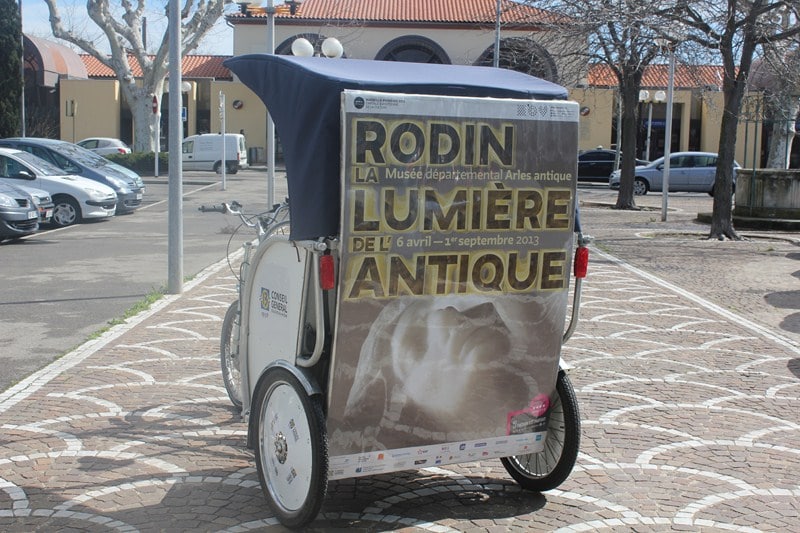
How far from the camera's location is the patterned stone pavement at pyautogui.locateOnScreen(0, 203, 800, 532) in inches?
190

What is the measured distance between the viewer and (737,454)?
19.6 ft

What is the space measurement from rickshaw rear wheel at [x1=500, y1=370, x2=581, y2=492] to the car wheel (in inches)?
651

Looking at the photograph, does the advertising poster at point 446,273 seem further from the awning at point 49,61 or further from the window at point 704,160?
the awning at point 49,61

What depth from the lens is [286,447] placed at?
15.0ft

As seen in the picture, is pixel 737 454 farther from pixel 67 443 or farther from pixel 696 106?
pixel 696 106

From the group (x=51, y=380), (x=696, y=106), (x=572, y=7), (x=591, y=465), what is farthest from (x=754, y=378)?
(x=696, y=106)

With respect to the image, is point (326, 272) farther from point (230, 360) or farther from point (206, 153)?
point (206, 153)

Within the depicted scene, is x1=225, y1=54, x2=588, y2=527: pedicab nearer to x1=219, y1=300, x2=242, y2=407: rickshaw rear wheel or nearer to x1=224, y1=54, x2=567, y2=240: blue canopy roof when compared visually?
x1=224, y1=54, x2=567, y2=240: blue canopy roof

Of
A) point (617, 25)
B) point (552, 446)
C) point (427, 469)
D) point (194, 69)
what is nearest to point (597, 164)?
point (617, 25)

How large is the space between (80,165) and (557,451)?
19.2 meters

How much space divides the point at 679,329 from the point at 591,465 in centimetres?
469

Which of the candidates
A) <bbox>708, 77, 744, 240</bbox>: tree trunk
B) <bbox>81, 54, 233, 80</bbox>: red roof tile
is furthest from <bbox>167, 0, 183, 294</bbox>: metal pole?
<bbox>81, 54, 233, 80</bbox>: red roof tile

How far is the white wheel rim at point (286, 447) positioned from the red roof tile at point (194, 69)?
51854 mm

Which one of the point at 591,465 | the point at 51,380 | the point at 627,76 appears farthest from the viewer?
the point at 627,76
